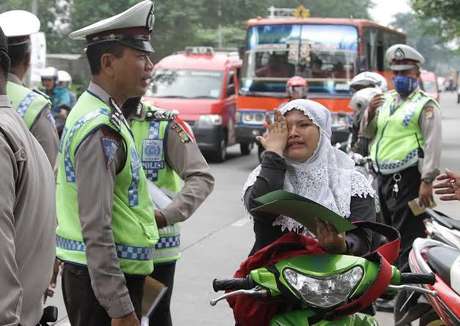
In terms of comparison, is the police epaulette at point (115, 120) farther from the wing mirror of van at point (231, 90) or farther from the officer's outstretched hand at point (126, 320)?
the wing mirror of van at point (231, 90)

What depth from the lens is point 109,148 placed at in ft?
10.5

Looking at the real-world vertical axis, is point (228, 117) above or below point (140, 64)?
below

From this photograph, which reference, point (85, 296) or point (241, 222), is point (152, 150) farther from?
point (241, 222)

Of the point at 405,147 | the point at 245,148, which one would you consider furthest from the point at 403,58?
the point at 245,148

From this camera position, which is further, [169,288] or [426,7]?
[426,7]

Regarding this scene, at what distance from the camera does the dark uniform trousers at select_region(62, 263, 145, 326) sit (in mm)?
3338

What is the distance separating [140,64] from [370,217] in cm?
116

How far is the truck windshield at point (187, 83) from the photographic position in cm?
1828

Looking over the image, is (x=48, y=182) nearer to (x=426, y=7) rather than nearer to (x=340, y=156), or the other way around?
(x=340, y=156)

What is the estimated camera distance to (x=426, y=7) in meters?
19.2

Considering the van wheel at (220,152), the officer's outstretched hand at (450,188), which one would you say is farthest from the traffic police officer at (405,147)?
the van wheel at (220,152)

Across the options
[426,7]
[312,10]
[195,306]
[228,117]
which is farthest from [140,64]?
[312,10]

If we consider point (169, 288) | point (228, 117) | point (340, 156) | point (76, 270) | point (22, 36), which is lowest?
point (228, 117)

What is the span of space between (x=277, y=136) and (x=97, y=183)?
0.86 metres
